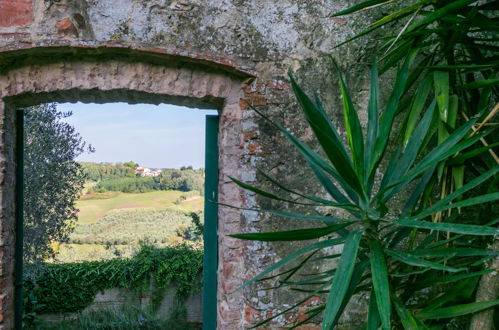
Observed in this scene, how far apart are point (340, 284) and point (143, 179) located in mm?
7458

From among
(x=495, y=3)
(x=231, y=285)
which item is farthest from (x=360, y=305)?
(x=495, y=3)

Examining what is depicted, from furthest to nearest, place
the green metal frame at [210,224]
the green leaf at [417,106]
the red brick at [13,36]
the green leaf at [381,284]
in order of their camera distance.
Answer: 1. the green metal frame at [210,224]
2. the red brick at [13,36]
3. the green leaf at [417,106]
4. the green leaf at [381,284]

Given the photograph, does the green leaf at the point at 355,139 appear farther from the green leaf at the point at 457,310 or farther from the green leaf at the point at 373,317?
the green leaf at the point at 457,310

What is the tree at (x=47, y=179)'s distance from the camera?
5.25 metres

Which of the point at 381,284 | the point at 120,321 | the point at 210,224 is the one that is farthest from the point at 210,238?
the point at 120,321

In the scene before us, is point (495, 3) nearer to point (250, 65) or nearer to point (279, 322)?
point (250, 65)

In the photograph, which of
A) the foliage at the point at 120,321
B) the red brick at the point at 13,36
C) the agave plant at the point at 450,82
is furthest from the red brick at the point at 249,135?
the foliage at the point at 120,321

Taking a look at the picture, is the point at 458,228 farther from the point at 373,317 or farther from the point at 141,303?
the point at 141,303

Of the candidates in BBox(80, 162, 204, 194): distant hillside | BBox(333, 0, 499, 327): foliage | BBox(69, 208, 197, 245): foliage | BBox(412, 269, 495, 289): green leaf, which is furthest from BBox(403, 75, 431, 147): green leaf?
BBox(80, 162, 204, 194): distant hillside

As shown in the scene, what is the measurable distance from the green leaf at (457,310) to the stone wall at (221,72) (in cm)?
88

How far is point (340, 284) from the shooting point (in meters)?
1.45

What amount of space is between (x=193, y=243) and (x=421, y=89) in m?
4.84

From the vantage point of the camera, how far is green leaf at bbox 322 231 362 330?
4.64 feet

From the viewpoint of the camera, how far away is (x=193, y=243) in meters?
6.45
